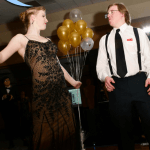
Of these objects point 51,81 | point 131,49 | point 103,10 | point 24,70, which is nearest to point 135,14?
point 103,10

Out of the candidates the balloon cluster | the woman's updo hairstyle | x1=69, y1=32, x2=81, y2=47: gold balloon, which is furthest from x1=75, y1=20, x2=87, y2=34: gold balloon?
the woman's updo hairstyle

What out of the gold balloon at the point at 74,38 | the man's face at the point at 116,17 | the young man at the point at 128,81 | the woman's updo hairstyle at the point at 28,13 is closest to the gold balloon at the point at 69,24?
the gold balloon at the point at 74,38

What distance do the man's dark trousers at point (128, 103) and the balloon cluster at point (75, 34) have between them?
158 centimetres

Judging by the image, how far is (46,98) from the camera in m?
1.39

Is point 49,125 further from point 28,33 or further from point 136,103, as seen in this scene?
point 28,33

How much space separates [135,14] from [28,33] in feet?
11.9

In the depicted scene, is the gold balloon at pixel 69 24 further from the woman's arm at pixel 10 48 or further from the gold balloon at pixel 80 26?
the woman's arm at pixel 10 48

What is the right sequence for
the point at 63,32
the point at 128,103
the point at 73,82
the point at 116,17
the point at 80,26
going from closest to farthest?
the point at 128,103 → the point at 116,17 → the point at 73,82 → the point at 63,32 → the point at 80,26

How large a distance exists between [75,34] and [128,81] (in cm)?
169

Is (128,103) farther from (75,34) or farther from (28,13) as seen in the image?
(75,34)

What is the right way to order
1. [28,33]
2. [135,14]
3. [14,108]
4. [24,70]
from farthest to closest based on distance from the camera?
[24,70] < [135,14] < [14,108] < [28,33]

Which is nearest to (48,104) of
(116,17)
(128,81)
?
(128,81)

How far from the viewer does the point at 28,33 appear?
1.57m

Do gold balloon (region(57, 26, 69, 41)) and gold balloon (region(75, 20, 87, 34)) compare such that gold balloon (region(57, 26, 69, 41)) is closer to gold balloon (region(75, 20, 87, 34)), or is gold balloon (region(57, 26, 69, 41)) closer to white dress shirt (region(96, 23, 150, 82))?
gold balloon (region(75, 20, 87, 34))
